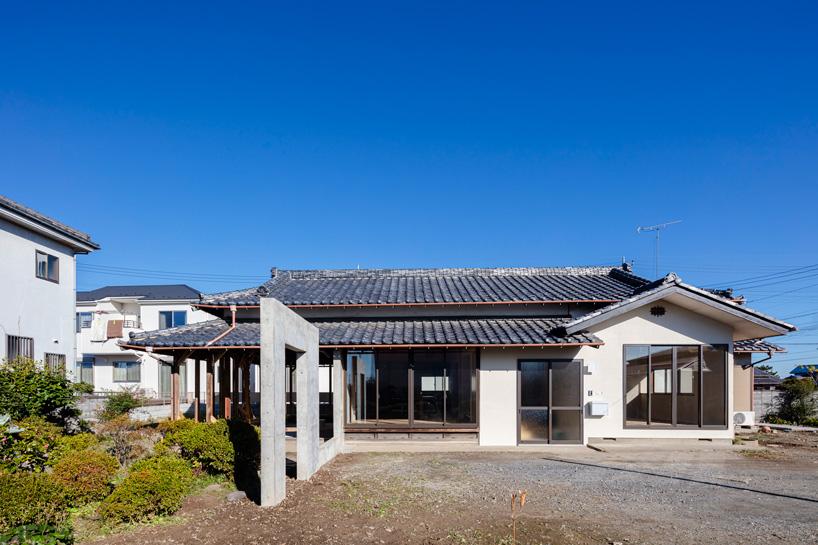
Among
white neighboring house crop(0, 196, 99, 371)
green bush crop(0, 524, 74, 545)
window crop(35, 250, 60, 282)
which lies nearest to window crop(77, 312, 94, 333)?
white neighboring house crop(0, 196, 99, 371)

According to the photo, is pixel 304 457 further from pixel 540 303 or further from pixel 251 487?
pixel 540 303

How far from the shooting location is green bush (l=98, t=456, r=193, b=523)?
6684 mm

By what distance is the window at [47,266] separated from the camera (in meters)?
16.2

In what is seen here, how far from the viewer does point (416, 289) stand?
16.3m

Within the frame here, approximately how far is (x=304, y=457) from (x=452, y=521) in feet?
10.3

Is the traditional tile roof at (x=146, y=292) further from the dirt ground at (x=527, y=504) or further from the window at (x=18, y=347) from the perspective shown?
the dirt ground at (x=527, y=504)

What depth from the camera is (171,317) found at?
3020 centimetres

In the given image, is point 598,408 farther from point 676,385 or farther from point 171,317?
point 171,317

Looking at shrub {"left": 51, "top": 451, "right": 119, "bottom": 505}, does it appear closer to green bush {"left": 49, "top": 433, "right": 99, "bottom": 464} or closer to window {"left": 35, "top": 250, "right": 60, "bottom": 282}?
green bush {"left": 49, "top": 433, "right": 99, "bottom": 464}

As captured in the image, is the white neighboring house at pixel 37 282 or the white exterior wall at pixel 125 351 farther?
the white exterior wall at pixel 125 351

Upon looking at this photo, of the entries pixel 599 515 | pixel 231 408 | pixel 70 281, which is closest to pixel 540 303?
pixel 599 515

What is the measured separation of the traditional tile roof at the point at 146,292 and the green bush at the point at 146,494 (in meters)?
24.6

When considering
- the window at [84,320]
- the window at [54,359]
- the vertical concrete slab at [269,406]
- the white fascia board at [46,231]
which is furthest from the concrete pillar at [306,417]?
the window at [84,320]

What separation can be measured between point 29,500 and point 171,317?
26.0 meters
